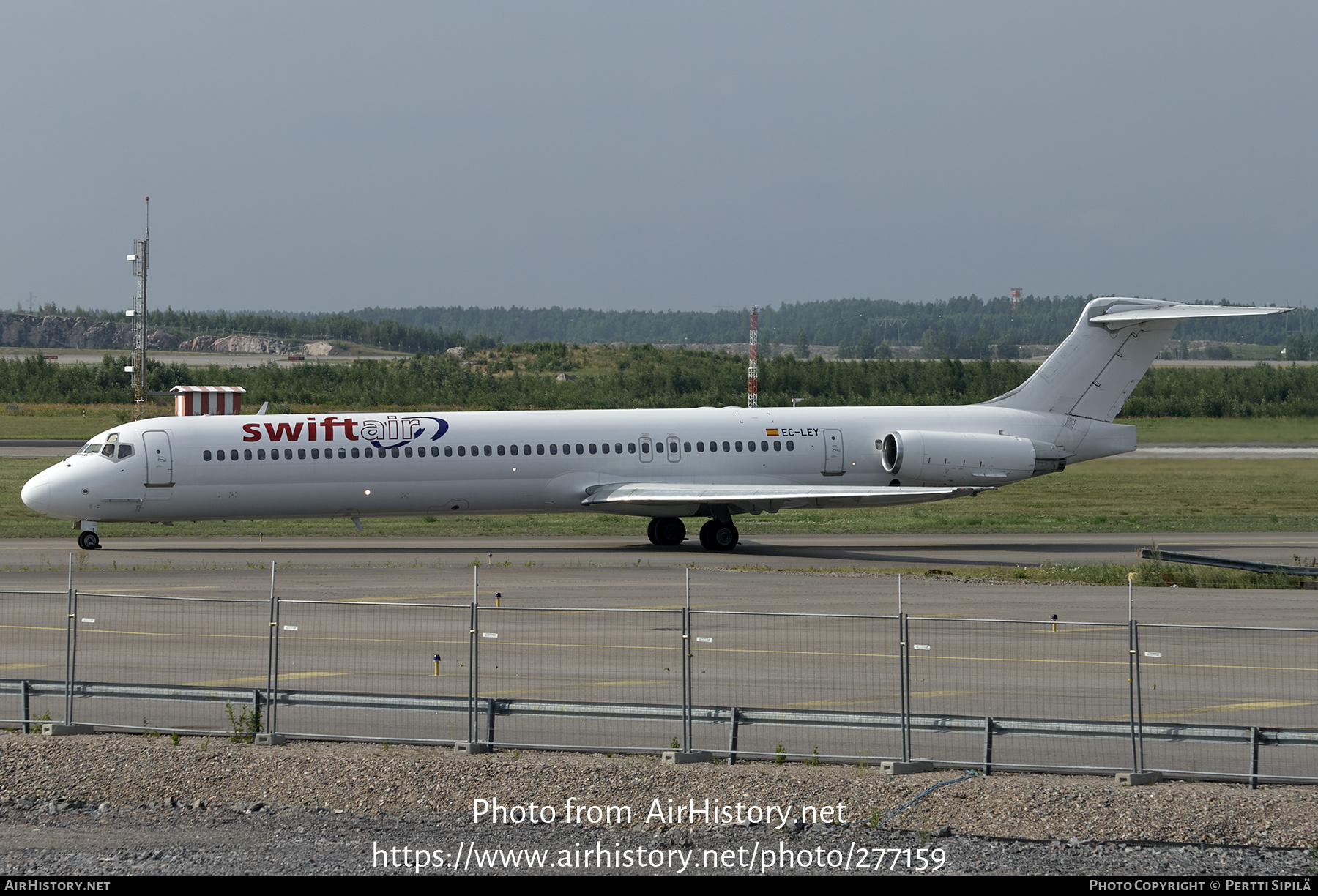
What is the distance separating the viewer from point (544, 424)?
3575cm

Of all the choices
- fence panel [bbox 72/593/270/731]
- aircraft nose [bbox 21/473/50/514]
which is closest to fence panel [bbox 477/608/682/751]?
fence panel [bbox 72/593/270/731]

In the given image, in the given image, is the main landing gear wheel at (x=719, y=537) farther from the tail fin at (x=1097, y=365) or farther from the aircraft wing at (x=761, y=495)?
the tail fin at (x=1097, y=365)

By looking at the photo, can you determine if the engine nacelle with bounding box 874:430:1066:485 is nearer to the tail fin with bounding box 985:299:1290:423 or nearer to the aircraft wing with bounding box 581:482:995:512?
the aircraft wing with bounding box 581:482:995:512

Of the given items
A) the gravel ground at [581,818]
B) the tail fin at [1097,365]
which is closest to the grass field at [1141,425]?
the tail fin at [1097,365]

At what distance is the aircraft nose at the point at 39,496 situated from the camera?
32.9 meters

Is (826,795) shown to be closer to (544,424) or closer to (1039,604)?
(1039,604)

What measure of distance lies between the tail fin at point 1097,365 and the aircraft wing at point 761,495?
4.87 metres

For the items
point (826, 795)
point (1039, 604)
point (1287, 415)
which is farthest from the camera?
point (1287, 415)

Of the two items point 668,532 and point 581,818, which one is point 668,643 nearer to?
point 581,818

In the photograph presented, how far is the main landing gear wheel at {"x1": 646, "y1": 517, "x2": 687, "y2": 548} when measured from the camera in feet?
119

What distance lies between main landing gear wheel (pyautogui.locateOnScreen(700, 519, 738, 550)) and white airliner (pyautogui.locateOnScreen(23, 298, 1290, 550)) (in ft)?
0.14

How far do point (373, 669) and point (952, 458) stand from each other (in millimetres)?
22434

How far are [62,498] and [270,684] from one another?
20.3 metres

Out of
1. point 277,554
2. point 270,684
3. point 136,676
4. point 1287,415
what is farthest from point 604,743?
point 1287,415
